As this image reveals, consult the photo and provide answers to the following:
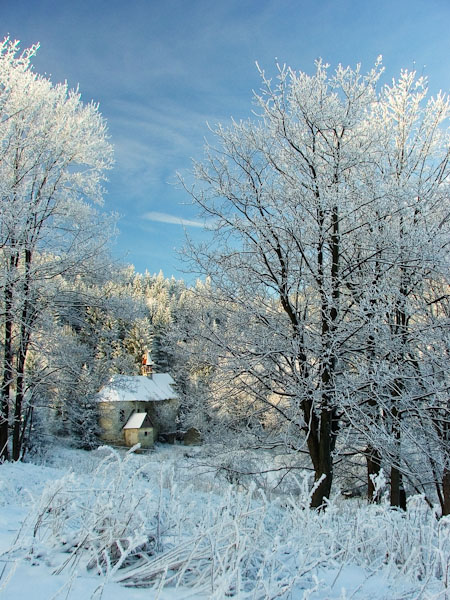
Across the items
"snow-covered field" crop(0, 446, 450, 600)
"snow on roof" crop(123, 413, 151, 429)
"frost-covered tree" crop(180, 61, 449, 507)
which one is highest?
"frost-covered tree" crop(180, 61, 449, 507)

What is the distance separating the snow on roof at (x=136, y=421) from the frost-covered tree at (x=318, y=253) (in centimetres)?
3527

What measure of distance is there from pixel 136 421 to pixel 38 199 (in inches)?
1344

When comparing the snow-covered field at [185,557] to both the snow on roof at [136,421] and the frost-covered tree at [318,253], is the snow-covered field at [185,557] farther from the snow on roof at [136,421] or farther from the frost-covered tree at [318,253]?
the snow on roof at [136,421]

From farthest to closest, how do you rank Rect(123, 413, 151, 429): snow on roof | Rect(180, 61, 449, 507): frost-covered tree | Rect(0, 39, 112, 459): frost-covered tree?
Rect(123, 413, 151, 429): snow on roof
Rect(0, 39, 112, 459): frost-covered tree
Rect(180, 61, 449, 507): frost-covered tree

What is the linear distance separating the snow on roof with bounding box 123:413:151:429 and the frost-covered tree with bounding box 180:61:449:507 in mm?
35272

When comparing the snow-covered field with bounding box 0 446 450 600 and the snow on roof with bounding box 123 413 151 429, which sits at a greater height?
the snow-covered field with bounding box 0 446 450 600

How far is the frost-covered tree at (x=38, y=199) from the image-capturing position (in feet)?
30.1

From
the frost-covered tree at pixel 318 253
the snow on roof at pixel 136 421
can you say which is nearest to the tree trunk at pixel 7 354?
the frost-covered tree at pixel 318 253

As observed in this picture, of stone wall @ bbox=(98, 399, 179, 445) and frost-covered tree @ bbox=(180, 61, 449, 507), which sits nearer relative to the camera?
frost-covered tree @ bbox=(180, 61, 449, 507)

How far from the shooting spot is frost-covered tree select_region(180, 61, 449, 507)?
6.22 meters

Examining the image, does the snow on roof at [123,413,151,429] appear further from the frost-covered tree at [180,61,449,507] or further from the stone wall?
the frost-covered tree at [180,61,449,507]

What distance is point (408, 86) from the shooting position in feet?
26.9

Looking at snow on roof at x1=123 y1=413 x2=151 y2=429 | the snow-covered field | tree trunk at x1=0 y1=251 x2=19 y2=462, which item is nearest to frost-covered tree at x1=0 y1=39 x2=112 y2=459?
tree trunk at x1=0 y1=251 x2=19 y2=462

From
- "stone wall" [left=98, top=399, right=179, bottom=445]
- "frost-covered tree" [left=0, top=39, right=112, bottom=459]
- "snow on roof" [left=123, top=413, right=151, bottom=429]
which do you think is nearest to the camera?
"frost-covered tree" [left=0, top=39, right=112, bottom=459]
